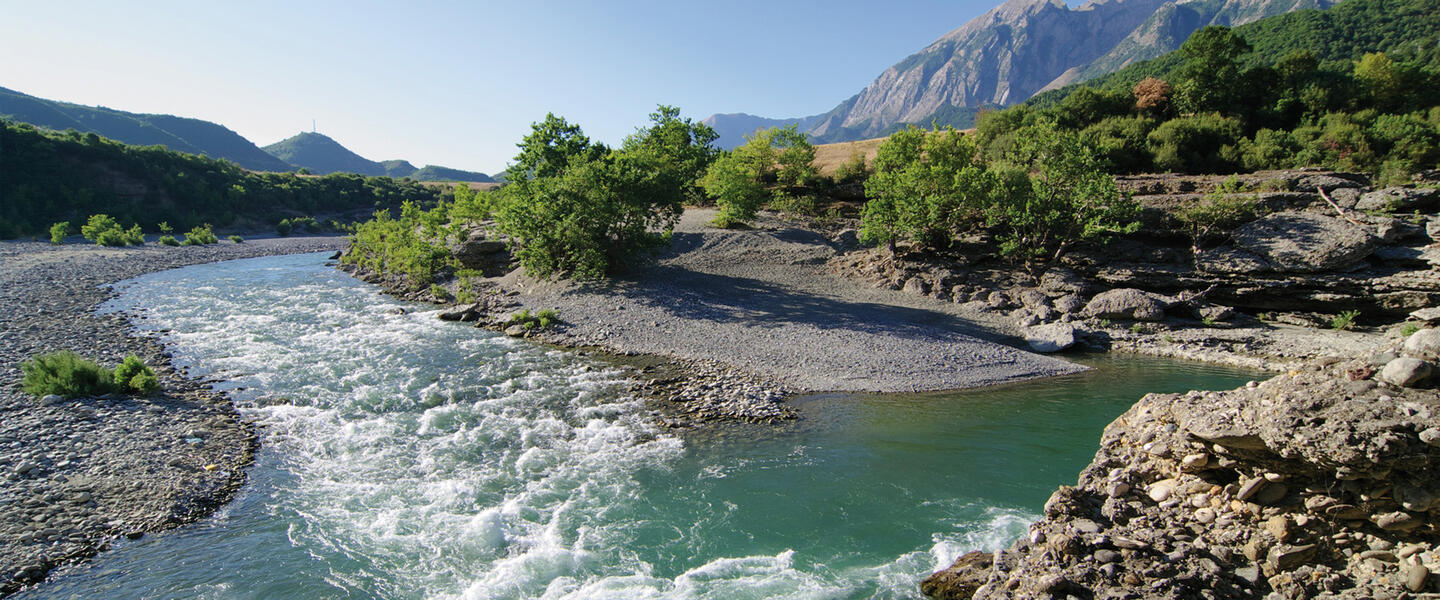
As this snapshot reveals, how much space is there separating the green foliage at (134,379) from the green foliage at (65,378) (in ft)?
0.51

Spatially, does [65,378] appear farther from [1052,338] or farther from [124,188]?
[124,188]

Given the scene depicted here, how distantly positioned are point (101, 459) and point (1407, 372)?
1776 centimetres

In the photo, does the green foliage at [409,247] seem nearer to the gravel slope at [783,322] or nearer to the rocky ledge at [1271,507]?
the gravel slope at [783,322]

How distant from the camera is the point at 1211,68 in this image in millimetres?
37844

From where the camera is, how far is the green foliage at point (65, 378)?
12414 mm

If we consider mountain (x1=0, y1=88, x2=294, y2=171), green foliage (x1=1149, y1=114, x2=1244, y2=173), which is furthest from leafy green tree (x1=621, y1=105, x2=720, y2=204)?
mountain (x1=0, y1=88, x2=294, y2=171)

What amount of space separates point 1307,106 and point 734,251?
37.0 meters

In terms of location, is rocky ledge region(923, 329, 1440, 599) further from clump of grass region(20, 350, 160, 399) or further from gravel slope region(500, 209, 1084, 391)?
clump of grass region(20, 350, 160, 399)

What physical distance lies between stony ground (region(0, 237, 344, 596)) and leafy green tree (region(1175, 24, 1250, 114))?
50.4 metres

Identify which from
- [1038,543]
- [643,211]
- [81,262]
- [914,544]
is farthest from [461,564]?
[81,262]

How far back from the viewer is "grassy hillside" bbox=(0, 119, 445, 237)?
48.9 m

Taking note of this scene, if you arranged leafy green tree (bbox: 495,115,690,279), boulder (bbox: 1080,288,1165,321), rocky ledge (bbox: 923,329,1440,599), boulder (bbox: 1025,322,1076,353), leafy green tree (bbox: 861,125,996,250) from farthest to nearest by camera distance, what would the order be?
leafy green tree (bbox: 861,125,996,250)
leafy green tree (bbox: 495,115,690,279)
boulder (bbox: 1080,288,1165,321)
boulder (bbox: 1025,322,1076,353)
rocky ledge (bbox: 923,329,1440,599)

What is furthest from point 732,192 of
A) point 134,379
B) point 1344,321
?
point 1344,321

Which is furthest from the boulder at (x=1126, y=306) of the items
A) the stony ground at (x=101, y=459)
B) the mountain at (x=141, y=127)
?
the mountain at (x=141, y=127)
